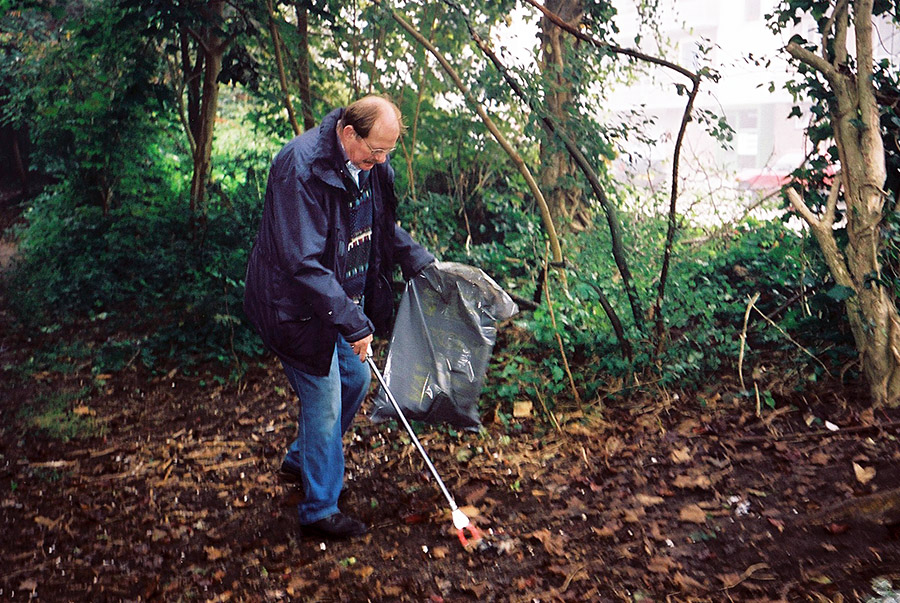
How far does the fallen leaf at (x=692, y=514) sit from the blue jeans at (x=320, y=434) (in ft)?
5.27

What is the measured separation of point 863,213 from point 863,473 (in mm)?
1318

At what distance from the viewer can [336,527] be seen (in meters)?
3.54

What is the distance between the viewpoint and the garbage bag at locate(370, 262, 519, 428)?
3947 mm

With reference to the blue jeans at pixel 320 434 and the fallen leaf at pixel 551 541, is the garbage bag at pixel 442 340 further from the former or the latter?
the fallen leaf at pixel 551 541

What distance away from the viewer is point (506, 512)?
3.69 metres

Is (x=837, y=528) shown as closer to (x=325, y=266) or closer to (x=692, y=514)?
(x=692, y=514)

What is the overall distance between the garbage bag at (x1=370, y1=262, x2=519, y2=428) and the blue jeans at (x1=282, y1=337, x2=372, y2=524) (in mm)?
362

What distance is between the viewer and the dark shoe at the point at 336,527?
354 centimetres

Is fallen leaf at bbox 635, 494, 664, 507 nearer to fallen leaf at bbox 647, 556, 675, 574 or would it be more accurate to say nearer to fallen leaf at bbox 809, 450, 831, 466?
fallen leaf at bbox 647, 556, 675, 574

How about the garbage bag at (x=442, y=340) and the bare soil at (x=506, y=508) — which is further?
the garbage bag at (x=442, y=340)

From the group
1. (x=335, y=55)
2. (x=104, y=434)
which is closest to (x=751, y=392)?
(x=104, y=434)

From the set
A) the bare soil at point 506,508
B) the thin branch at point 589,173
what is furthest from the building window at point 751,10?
the bare soil at point 506,508

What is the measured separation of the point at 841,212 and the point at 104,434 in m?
4.94

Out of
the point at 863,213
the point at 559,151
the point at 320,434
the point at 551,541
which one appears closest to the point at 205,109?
the point at 559,151
